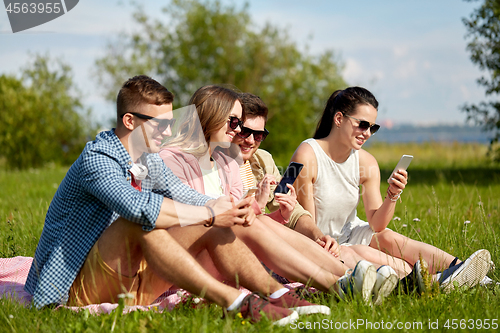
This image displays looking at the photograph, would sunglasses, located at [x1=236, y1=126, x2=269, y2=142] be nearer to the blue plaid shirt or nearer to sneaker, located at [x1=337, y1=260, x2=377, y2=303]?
the blue plaid shirt

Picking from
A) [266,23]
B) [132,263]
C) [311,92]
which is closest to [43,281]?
[132,263]

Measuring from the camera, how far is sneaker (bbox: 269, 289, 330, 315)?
248 centimetres

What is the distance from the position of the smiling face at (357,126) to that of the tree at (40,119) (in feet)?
56.6

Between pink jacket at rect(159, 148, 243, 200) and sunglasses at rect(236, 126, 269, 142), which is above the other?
sunglasses at rect(236, 126, 269, 142)

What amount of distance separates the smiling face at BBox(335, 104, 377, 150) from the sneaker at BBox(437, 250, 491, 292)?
1.26 m

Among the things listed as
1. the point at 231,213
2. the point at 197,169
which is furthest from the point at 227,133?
the point at 231,213

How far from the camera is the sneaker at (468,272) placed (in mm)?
2865

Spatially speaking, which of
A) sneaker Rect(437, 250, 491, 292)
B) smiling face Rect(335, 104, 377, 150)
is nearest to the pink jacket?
smiling face Rect(335, 104, 377, 150)

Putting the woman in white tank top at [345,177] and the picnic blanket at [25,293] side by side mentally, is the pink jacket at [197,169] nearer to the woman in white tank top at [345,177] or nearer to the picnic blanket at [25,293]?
the woman in white tank top at [345,177]

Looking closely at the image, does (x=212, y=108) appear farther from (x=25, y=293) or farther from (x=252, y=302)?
(x=25, y=293)

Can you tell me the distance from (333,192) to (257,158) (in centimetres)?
70

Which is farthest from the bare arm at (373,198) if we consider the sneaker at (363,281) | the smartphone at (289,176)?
the sneaker at (363,281)

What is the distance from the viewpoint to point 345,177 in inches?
153

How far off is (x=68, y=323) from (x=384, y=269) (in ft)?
5.68
